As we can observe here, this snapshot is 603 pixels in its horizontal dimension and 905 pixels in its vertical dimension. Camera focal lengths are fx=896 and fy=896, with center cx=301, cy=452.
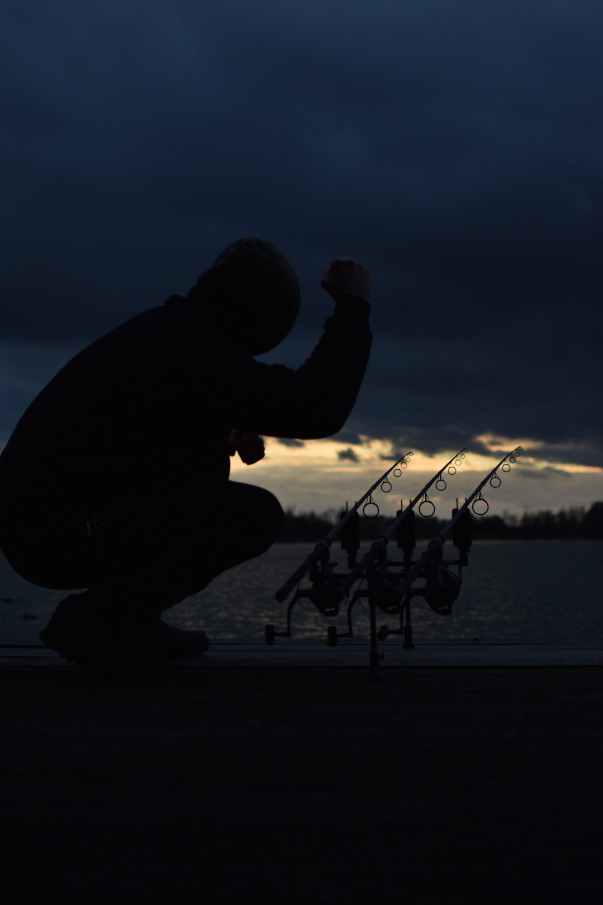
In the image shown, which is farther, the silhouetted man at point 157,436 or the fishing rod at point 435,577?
the fishing rod at point 435,577

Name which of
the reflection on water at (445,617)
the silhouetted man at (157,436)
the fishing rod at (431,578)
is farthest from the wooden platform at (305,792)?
the reflection on water at (445,617)

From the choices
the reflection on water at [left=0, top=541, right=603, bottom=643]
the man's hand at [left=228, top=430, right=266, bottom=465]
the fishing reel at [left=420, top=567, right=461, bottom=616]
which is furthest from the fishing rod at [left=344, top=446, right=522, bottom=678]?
the reflection on water at [left=0, top=541, right=603, bottom=643]

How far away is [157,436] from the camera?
286 cm

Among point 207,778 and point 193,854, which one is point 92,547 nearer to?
point 207,778

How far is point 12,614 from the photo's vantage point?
193 feet

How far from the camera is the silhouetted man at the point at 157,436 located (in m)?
2.72

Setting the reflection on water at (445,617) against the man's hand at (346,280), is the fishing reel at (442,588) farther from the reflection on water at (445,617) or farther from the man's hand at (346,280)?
A: the reflection on water at (445,617)

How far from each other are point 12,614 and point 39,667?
59.4m

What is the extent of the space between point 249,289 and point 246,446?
0.78 meters

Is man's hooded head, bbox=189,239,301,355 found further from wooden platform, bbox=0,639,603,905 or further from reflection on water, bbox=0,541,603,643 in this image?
reflection on water, bbox=0,541,603,643

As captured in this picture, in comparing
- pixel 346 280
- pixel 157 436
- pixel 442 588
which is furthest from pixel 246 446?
pixel 442 588

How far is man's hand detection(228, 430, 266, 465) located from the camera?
3.49 metres

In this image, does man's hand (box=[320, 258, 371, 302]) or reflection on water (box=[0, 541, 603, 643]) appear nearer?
man's hand (box=[320, 258, 371, 302])

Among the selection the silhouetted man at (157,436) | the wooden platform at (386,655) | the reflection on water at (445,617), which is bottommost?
the reflection on water at (445,617)
